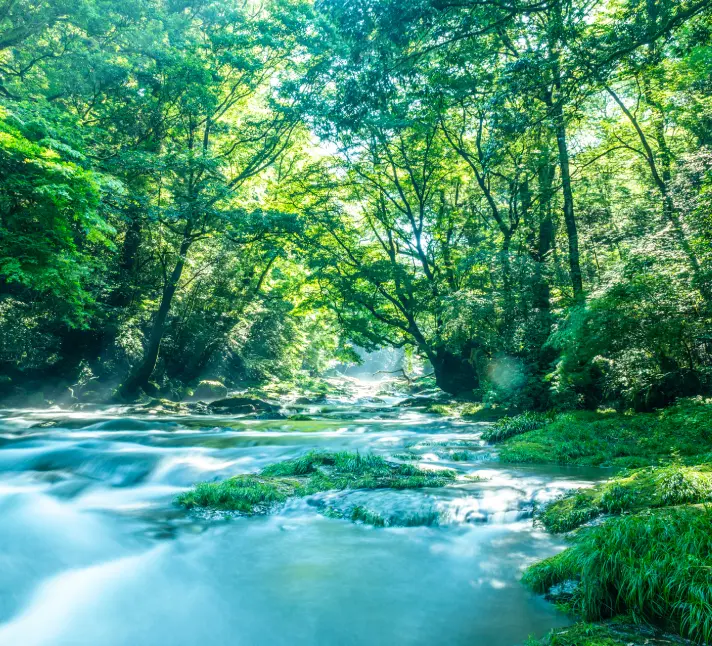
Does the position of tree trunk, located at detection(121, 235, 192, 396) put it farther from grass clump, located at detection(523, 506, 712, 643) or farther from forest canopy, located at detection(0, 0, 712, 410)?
grass clump, located at detection(523, 506, 712, 643)

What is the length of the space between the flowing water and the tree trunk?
1113 centimetres

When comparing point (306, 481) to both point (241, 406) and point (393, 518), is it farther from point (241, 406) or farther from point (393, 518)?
point (241, 406)

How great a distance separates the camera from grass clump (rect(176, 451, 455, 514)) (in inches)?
257

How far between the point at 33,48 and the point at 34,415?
13.0 metres

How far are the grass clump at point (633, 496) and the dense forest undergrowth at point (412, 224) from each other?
0.10 feet

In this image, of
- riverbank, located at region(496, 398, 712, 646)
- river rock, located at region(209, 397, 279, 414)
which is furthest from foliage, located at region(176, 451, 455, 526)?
river rock, located at region(209, 397, 279, 414)

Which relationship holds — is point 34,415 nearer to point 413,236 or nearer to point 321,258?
point 321,258

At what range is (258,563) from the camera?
4.88 metres

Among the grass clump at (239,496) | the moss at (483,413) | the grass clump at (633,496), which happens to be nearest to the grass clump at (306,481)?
the grass clump at (239,496)

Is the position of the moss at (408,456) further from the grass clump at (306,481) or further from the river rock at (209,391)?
the river rock at (209,391)

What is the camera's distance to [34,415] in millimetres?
15625

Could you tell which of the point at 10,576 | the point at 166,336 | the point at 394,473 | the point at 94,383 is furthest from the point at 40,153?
the point at 166,336

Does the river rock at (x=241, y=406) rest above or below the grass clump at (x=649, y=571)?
below

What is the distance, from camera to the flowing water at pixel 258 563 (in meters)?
3.71
